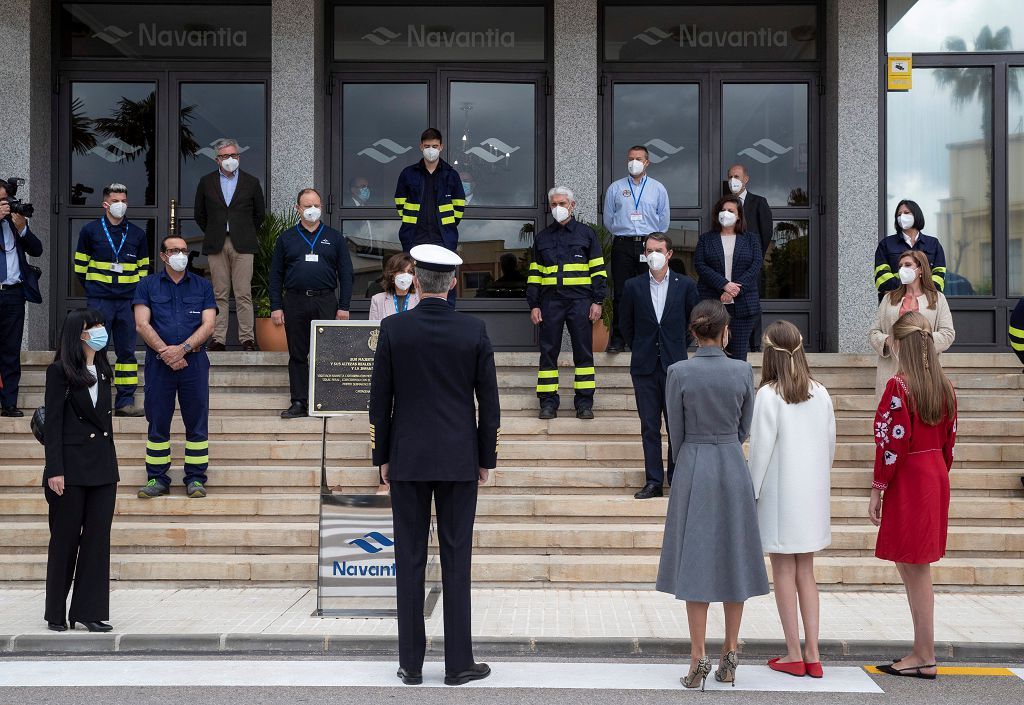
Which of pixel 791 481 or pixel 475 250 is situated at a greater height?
pixel 475 250

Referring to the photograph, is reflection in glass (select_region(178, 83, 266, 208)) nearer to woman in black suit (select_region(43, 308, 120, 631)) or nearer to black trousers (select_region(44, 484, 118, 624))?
woman in black suit (select_region(43, 308, 120, 631))

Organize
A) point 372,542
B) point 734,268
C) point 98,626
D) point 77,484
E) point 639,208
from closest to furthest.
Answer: point 98,626
point 77,484
point 372,542
point 734,268
point 639,208

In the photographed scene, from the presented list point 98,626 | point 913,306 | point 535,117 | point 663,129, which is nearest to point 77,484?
point 98,626

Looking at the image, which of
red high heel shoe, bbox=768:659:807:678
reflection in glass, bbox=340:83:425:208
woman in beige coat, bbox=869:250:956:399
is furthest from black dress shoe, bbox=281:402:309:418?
red high heel shoe, bbox=768:659:807:678

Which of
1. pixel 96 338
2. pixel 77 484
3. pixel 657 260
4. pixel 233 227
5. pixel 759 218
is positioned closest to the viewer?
pixel 77 484

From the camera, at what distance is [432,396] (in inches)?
242

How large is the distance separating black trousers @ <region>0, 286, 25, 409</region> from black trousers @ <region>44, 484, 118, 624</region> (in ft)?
13.6

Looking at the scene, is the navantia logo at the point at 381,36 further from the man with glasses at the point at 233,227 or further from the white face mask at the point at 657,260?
the white face mask at the point at 657,260

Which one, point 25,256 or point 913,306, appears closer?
point 913,306

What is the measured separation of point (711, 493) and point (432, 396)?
5.12 ft

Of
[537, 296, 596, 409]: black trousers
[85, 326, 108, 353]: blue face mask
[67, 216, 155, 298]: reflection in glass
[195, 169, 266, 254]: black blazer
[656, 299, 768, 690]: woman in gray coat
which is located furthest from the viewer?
[67, 216, 155, 298]: reflection in glass

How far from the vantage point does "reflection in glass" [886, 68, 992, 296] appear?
14.0 metres

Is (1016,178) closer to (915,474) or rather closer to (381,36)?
(381,36)

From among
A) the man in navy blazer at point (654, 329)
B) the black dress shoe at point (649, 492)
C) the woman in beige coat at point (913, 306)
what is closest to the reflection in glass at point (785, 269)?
the woman in beige coat at point (913, 306)
